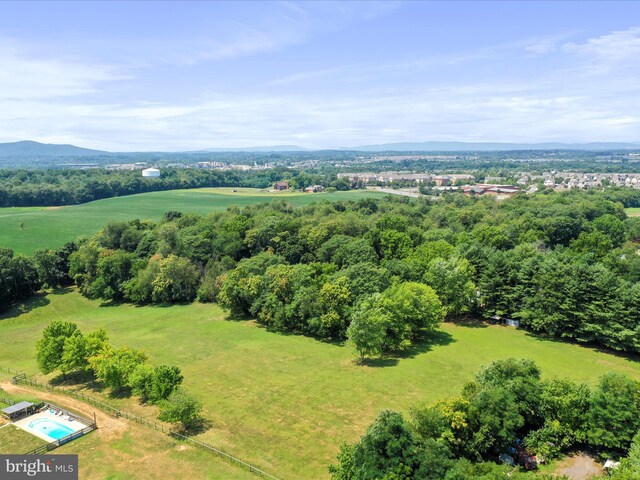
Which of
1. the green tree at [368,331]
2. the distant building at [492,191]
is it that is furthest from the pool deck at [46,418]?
the distant building at [492,191]

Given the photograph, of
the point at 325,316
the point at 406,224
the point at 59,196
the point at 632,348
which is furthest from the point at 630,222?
the point at 59,196

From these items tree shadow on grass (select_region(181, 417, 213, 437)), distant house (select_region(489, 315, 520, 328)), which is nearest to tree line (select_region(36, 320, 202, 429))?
tree shadow on grass (select_region(181, 417, 213, 437))

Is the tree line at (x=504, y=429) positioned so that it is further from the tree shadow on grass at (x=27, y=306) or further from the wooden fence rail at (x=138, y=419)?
the tree shadow on grass at (x=27, y=306)

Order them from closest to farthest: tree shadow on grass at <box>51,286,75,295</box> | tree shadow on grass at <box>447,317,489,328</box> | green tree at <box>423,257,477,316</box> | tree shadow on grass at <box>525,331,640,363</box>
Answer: tree shadow on grass at <box>525,331,640,363</box>, green tree at <box>423,257,477,316</box>, tree shadow on grass at <box>447,317,489,328</box>, tree shadow on grass at <box>51,286,75,295</box>

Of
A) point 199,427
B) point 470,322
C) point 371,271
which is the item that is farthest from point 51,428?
point 470,322

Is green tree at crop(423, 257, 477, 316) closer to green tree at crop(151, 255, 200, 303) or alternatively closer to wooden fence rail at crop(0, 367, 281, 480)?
wooden fence rail at crop(0, 367, 281, 480)

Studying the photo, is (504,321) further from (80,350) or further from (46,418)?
(46,418)
